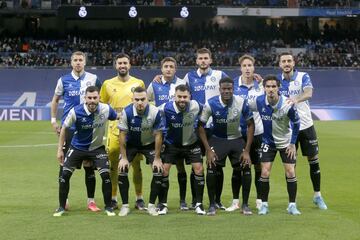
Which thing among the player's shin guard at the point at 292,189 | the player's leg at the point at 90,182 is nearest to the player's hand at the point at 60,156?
the player's leg at the point at 90,182

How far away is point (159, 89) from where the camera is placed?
981cm

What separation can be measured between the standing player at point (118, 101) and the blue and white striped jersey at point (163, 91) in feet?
0.65

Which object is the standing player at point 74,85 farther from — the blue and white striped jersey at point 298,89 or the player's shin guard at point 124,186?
the blue and white striped jersey at point 298,89

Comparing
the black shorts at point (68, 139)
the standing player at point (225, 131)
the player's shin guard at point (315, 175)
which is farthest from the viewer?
the player's shin guard at point (315, 175)

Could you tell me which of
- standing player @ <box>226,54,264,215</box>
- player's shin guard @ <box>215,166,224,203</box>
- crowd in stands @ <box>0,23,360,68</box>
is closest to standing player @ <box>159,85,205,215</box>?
player's shin guard @ <box>215,166,224,203</box>

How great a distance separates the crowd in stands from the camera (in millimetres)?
37000

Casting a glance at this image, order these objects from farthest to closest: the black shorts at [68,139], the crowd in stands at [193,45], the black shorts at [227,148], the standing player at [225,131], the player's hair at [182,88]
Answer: the crowd in stands at [193,45]
the black shorts at [68,139]
the black shorts at [227,148]
the standing player at [225,131]
the player's hair at [182,88]

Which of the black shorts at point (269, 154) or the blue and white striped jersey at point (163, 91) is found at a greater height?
the blue and white striped jersey at point (163, 91)

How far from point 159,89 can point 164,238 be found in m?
2.87

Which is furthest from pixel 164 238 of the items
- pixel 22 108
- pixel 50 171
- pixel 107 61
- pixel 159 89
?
pixel 107 61

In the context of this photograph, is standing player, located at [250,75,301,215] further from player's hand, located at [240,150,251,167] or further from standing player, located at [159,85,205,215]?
standing player, located at [159,85,205,215]

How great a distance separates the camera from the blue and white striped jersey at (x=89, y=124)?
361 inches

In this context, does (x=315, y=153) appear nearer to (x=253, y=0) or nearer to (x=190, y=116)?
(x=190, y=116)

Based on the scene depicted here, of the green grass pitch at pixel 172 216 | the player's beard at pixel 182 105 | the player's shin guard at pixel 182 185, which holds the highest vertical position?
the player's beard at pixel 182 105
